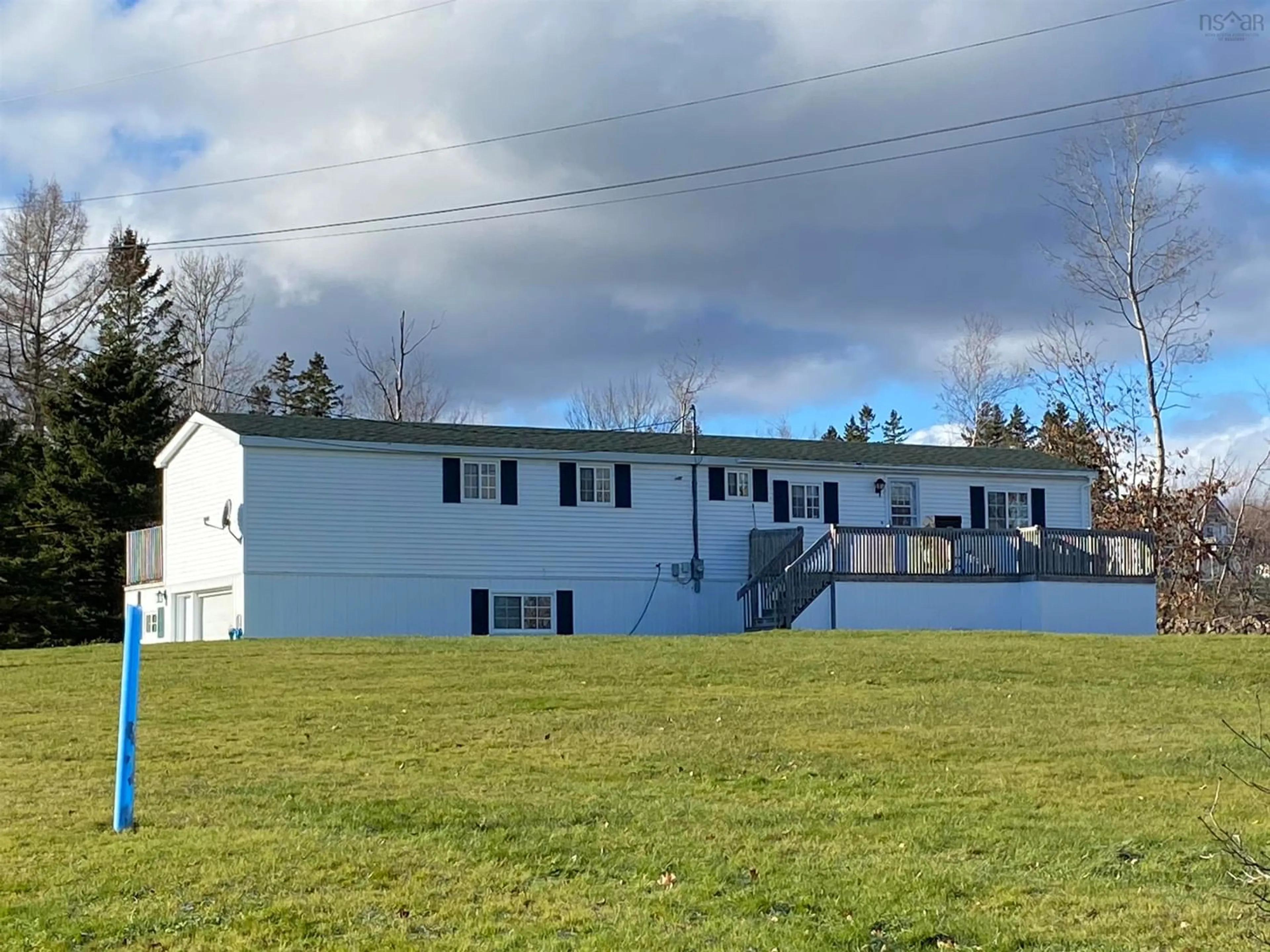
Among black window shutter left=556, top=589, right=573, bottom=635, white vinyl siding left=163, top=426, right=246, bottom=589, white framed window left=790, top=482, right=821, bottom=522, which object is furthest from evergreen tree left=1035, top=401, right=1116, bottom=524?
white vinyl siding left=163, top=426, right=246, bottom=589

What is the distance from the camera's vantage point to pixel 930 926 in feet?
23.0

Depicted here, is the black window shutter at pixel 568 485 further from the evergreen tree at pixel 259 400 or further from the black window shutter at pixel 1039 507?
the evergreen tree at pixel 259 400

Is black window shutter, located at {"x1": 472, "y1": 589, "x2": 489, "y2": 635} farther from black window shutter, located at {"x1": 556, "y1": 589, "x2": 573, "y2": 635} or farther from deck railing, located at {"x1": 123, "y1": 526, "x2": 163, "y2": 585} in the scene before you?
deck railing, located at {"x1": 123, "y1": 526, "x2": 163, "y2": 585}

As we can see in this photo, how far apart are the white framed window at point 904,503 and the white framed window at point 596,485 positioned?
716cm

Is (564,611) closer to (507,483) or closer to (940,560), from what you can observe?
(507,483)

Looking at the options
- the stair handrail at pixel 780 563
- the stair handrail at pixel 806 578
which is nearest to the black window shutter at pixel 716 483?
the stair handrail at pixel 780 563

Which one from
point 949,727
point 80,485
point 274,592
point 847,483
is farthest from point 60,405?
point 949,727

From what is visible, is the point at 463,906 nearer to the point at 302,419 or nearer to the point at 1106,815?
the point at 1106,815

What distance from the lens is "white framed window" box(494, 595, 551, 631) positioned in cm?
3162

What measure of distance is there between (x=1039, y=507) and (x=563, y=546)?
12664 mm

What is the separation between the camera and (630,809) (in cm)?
1006

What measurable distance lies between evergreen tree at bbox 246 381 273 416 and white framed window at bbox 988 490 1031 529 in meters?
29.8

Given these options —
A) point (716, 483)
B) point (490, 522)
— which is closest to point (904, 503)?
point (716, 483)

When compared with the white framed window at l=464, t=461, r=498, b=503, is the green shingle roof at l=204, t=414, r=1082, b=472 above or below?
above
